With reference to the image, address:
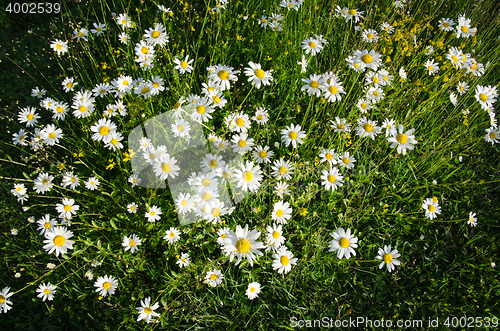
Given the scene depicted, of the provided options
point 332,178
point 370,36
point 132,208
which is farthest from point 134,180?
point 370,36

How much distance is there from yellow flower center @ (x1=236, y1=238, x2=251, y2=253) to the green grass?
0.49 meters

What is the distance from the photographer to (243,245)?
1.86 m

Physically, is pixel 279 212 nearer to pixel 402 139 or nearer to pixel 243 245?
pixel 243 245

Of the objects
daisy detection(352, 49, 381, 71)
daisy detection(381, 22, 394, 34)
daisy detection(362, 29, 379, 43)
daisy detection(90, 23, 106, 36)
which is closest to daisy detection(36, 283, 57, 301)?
daisy detection(90, 23, 106, 36)

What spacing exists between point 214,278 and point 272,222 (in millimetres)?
779

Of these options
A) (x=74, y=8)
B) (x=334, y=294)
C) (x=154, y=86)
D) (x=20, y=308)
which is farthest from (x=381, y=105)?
(x=74, y=8)

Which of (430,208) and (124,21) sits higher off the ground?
(124,21)

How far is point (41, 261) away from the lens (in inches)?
103

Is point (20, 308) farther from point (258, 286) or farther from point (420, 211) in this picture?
point (420, 211)

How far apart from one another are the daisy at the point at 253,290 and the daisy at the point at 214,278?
278 millimetres

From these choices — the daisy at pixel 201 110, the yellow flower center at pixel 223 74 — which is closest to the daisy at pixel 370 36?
the yellow flower center at pixel 223 74

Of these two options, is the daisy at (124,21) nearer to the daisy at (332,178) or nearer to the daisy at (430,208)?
the daisy at (332,178)

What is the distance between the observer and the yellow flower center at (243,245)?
6.05ft

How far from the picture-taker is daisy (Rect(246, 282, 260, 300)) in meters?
2.29
